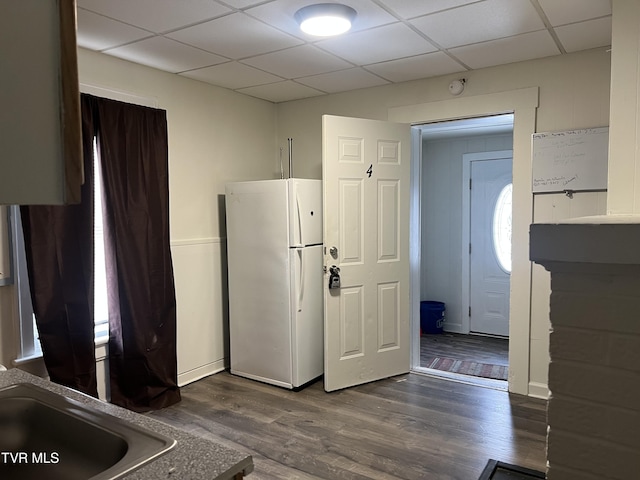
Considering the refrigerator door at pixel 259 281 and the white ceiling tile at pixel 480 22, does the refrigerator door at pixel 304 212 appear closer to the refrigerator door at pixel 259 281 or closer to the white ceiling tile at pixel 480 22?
the refrigerator door at pixel 259 281

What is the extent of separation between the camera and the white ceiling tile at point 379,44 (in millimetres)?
2660

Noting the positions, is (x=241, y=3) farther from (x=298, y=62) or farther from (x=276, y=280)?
(x=276, y=280)

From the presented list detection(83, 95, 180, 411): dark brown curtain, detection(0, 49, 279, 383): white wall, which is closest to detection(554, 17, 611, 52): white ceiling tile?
detection(0, 49, 279, 383): white wall

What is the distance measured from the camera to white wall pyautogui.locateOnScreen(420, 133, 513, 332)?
17.7 feet

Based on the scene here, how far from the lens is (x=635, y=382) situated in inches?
38.7

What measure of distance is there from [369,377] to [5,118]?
11.3ft

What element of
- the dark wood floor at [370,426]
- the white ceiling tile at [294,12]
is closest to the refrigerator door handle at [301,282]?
the dark wood floor at [370,426]

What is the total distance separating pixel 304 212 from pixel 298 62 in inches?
42.2

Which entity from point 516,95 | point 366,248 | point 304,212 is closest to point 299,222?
point 304,212

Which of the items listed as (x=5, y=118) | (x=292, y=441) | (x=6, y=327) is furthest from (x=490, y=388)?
(x=5, y=118)

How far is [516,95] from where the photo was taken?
326 centimetres

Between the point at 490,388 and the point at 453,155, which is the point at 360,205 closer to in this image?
the point at 490,388

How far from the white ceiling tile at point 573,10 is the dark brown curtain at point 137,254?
2.51m

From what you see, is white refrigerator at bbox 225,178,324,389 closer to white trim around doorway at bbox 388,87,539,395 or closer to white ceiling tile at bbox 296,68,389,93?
white ceiling tile at bbox 296,68,389,93
